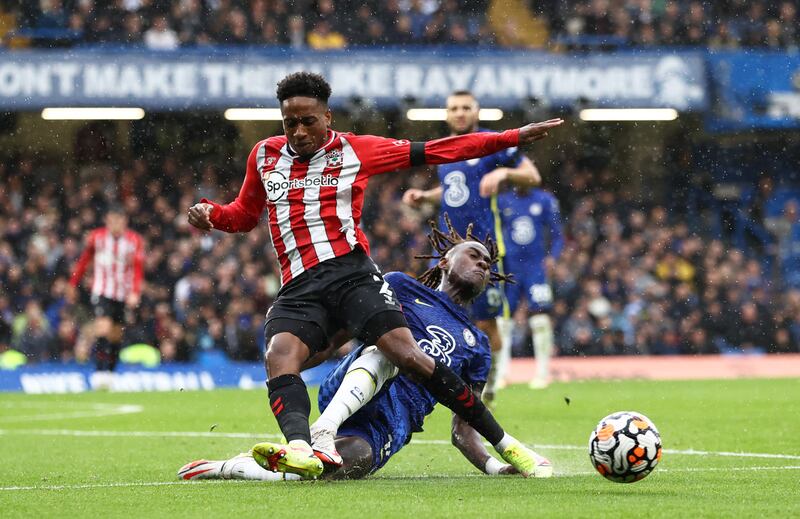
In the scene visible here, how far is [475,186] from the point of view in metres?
9.86

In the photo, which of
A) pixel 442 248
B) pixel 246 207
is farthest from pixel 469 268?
pixel 246 207

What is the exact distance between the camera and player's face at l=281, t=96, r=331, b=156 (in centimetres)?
595

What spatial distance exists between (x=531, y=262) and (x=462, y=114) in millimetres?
4500

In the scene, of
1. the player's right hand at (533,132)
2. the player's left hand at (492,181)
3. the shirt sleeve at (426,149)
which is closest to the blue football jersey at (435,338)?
the shirt sleeve at (426,149)

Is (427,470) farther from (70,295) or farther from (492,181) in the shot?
(70,295)

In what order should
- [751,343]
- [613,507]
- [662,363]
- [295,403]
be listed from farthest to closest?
[751,343]
[662,363]
[295,403]
[613,507]

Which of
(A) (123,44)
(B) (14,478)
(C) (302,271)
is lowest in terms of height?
(B) (14,478)

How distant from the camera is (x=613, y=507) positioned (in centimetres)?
472

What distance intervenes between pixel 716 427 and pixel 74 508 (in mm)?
5479

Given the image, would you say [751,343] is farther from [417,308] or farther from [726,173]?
[417,308]

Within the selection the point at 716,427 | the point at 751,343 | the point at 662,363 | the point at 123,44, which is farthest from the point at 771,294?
the point at 716,427

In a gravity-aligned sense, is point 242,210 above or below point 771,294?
above

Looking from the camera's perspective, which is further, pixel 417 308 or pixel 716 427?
pixel 716 427

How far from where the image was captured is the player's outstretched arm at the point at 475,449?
6.22 meters
